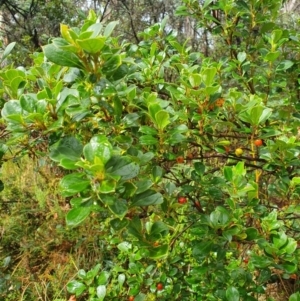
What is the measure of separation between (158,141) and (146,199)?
20 cm

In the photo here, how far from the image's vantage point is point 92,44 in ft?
2.07

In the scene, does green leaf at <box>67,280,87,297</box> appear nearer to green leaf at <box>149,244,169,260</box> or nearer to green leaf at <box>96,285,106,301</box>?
green leaf at <box>96,285,106,301</box>

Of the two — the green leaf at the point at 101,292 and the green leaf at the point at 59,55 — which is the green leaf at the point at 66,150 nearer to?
the green leaf at the point at 59,55

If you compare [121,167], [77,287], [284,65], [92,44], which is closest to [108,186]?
[121,167]

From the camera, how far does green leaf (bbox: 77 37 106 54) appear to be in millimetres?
621

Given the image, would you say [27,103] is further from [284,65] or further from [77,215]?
[284,65]

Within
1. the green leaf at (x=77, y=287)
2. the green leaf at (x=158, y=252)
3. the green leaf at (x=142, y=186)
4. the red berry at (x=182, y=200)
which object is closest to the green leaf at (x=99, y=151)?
the green leaf at (x=142, y=186)

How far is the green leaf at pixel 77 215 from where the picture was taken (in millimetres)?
627

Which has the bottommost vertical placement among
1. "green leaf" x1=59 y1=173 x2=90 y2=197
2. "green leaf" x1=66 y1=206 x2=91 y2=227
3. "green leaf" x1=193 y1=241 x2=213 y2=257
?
"green leaf" x1=193 y1=241 x2=213 y2=257

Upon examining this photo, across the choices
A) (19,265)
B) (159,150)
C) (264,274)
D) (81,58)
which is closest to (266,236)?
(264,274)

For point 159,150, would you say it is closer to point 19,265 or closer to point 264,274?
point 264,274

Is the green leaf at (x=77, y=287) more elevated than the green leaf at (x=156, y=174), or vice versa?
the green leaf at (x=156, y=174)

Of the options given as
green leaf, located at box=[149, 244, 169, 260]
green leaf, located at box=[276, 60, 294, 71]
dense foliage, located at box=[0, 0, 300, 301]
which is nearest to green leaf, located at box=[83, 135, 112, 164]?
dense foliage, located at box=[0, 0, 300, 301]

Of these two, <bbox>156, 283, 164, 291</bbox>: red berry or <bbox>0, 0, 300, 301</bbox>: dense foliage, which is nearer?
<bbox>0, 0, 300, 301</bbox>: dense foliage
